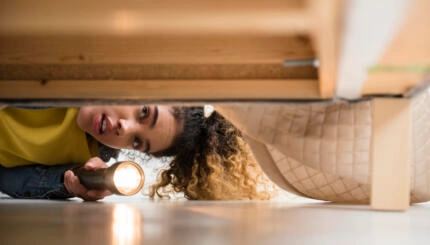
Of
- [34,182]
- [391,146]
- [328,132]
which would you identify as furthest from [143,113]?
[391,146]

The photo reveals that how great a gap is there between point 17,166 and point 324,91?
1459 millimetres

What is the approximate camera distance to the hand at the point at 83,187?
1759mm

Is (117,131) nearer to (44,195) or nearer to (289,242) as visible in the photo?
(44,195)

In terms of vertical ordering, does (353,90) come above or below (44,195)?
above

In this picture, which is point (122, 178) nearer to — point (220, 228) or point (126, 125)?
point (126, 125)

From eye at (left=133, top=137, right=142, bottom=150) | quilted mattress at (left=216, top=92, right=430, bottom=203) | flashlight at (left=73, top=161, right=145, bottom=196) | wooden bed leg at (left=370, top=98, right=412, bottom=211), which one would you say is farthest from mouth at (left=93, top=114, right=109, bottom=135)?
wooden bed leg at (left=370, top=98, right=412, bottom=211)

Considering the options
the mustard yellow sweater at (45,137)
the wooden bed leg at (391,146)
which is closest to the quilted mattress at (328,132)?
the wooden bed leg at (391,146)

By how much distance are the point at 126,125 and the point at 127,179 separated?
299mm

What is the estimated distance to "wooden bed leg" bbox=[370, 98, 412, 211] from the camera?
3.34 ft

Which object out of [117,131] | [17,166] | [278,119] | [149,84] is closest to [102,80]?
[149,84]

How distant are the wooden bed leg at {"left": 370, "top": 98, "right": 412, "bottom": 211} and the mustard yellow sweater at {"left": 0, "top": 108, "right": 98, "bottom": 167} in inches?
47.2

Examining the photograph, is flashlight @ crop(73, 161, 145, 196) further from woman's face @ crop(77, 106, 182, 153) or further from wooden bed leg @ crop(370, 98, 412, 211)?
wooden bed leg @ crop(370, 98, 412, 211)

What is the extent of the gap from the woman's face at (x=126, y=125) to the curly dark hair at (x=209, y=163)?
9 cm

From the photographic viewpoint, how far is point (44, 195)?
191cm
